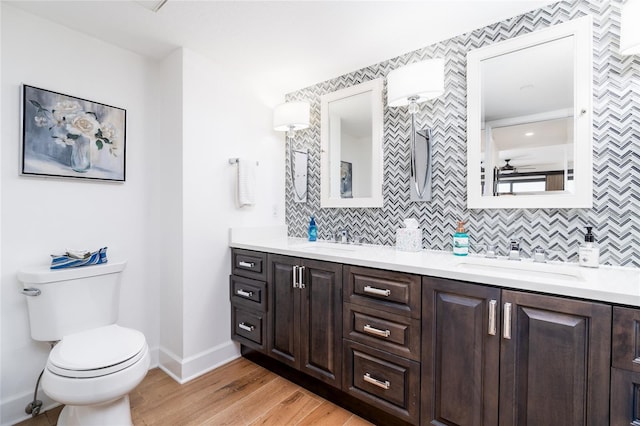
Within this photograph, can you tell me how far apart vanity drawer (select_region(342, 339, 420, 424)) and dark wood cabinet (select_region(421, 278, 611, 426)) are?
0.21 feet

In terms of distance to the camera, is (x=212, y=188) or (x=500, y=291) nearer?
(x=500, y=291)

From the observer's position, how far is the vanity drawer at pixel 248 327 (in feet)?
6.73

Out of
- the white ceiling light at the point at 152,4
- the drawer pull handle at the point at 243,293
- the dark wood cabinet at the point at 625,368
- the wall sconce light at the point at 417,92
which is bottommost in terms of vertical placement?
the drawer pull handle at the point at 243,293

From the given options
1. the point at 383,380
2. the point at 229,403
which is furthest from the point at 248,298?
the point at 383,380

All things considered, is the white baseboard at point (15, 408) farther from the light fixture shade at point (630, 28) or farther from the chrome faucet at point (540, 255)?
the light fixture shade at point (630, 28)

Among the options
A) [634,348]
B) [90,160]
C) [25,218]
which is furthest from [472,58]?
[25,218]

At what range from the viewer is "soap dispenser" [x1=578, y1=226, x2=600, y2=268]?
4.50 feet

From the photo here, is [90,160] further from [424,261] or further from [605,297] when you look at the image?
[605,297]

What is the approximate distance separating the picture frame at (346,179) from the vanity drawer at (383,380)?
112 cm

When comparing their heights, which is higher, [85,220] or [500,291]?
[85,220]

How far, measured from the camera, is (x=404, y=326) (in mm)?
1397

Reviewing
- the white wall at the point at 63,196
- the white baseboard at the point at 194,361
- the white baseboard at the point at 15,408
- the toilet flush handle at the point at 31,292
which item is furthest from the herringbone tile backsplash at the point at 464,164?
the white baseboard at the point at 15,408

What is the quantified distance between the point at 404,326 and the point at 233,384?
1.26m

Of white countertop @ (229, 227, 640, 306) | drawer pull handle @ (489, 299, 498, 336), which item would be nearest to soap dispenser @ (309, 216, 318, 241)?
white countertop @ (229, 227, 640, 306)
